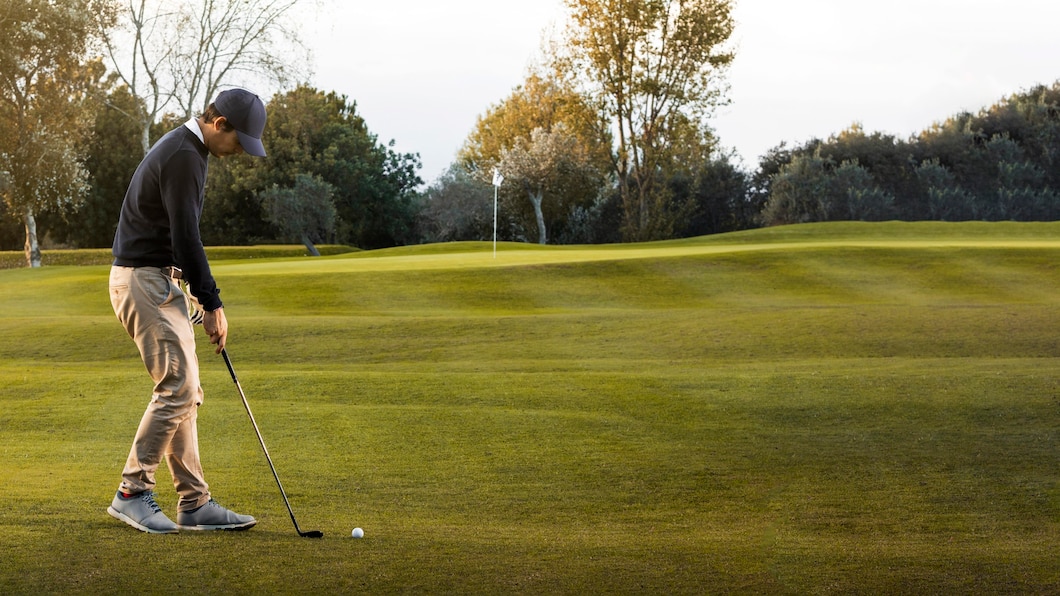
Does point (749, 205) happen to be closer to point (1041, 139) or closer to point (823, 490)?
point (1041, 139)

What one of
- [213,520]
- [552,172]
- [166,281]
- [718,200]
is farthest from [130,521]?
[552,172]

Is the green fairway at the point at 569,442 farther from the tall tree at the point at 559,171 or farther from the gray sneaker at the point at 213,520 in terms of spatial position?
the tall tree at the point at 559,171

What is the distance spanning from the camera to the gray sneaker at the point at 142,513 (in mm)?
5007

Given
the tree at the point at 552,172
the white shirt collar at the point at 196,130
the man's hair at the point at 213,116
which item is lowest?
the white shirt collar at the point at 196,130

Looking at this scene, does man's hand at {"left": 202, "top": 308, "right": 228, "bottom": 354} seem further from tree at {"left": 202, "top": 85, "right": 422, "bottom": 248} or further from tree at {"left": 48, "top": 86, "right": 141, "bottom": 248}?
tree at {"left": 48, "top": 86, "right": 141, "bottom": 248}

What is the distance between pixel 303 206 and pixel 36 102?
44.6ft

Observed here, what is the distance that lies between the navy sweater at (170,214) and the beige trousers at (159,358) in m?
0.10

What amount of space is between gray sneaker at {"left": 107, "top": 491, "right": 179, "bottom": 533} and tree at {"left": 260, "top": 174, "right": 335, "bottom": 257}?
44.3 m

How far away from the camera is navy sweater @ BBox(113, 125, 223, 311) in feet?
15.7

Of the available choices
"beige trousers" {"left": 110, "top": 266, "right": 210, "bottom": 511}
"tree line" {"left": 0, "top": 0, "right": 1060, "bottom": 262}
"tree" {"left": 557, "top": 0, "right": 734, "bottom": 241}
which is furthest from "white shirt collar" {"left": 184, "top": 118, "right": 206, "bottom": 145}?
"tree" {"left": 557, "top": 0, "right": 734, "bottom": 241}

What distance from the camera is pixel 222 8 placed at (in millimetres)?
37094

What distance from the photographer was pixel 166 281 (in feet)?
16.4

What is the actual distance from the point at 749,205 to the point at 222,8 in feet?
72.7

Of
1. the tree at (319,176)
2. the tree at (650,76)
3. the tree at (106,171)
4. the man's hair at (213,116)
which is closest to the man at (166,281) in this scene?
the man's hair at (213,116)
